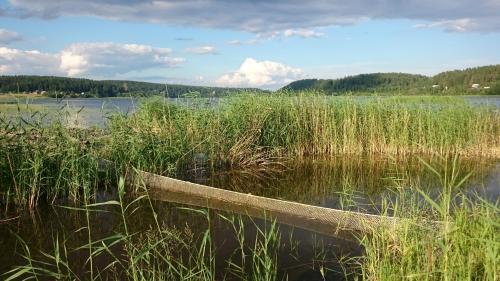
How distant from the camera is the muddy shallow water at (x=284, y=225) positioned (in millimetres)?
5133

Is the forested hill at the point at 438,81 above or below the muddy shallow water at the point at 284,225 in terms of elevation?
above

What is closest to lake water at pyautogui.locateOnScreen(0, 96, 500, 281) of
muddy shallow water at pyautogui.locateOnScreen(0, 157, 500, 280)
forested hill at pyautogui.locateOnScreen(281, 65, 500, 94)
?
muddy shallow water at pyautogui.locateOnScreen(0, 157, 500, 280)

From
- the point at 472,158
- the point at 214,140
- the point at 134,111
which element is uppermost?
the point at 134,111

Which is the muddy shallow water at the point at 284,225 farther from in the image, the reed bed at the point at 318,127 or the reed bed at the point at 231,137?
the reed bed at the point at 318,127

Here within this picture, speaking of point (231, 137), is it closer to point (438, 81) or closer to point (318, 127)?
point (318, 127)

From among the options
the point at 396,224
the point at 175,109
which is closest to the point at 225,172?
the point at 175,109

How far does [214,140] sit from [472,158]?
7498 mm

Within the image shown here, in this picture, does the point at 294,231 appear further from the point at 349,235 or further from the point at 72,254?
the point at 72,254

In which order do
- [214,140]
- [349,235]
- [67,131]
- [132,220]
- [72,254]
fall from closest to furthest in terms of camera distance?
[72,254], [349,235], [132,220], [67,131], [214,140]

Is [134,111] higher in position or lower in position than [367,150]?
higher

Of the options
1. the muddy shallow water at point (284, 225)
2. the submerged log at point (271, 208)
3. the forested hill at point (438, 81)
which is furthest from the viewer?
the forested hill at point (438, 81)

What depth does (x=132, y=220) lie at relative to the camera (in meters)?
6.59

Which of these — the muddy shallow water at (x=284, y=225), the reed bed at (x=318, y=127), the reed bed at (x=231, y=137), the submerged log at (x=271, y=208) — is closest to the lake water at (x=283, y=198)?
the muddy shallow water at (x=284, y=225)

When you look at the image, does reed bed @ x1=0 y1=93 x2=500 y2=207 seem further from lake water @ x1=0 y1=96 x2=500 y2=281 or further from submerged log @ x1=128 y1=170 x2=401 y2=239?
submerged log @ x1=128 y1=170 x2=401 y2=239
